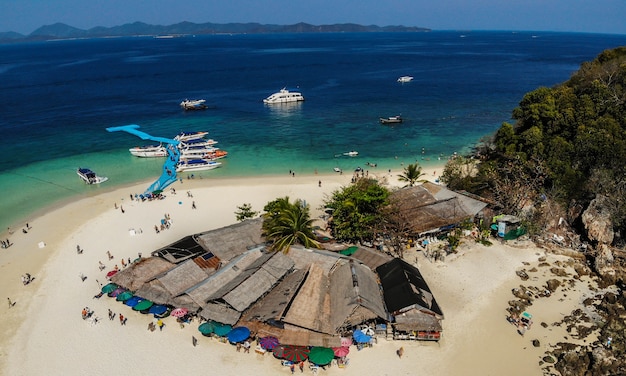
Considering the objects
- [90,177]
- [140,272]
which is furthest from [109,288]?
[90,177]

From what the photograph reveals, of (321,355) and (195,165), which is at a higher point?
(195,165)

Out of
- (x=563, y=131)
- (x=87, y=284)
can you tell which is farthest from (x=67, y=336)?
(x=563, y=131)

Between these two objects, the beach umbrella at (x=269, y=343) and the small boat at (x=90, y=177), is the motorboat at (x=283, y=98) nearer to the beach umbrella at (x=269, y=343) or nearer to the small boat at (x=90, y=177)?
the small boat at (x=90, y=177)

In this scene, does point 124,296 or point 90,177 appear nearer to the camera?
point 124,296

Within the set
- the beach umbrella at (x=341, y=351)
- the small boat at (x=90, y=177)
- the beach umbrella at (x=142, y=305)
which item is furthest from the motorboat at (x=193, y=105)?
the beach umbrella at (x=341, y=351)

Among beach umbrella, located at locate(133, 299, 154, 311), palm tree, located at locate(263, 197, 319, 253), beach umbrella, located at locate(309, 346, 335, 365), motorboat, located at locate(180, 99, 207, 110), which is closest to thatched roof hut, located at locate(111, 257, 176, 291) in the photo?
beach umbrella, located at locate(133, 299, 154, 311)

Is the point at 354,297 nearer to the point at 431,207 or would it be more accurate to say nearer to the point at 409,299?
the point at 409,299

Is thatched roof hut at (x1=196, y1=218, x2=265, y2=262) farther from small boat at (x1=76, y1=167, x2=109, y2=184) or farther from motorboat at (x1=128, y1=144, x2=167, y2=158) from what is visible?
motorboat at (x1=128, y1=144, x2=167, y2=158)

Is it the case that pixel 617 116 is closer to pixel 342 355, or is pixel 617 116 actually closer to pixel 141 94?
pixel 342 355
